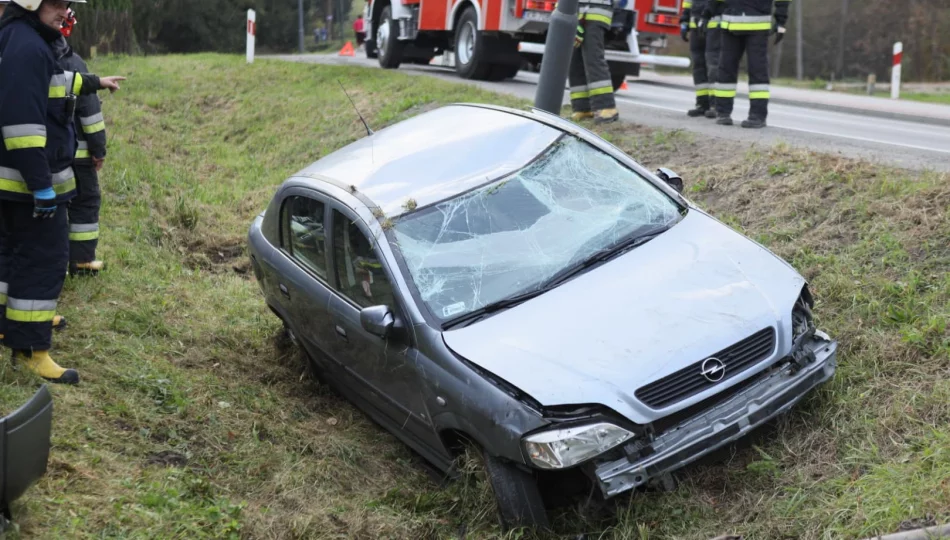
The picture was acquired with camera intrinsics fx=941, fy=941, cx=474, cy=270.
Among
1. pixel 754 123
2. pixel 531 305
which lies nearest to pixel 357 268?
pixel 531 305

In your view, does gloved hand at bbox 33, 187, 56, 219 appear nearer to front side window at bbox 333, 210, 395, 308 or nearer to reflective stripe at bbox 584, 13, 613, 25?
front side window at bbox 333, 210, 395, 308

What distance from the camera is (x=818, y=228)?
5.98m

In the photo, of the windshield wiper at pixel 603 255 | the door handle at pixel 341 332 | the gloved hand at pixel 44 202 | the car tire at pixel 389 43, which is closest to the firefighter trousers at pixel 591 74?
the windshield wiper at pixel 603 255

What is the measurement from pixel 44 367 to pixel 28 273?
1.61 feet

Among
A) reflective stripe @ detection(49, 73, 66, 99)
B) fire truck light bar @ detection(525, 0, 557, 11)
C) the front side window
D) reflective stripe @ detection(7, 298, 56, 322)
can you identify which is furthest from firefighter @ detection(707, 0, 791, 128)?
reflective stripe @ detection(7, 298, 56, 322)

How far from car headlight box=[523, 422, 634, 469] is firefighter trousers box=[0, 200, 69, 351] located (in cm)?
272

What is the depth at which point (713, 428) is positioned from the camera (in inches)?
144

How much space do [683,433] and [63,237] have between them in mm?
3254

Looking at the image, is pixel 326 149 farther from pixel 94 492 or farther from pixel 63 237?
pixel 94 492

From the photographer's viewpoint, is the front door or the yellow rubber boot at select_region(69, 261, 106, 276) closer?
the front door

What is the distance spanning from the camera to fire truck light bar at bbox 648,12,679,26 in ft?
46.2

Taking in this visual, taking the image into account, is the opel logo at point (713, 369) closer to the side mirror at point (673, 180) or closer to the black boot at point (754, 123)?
the side mirror at point (673, 180)

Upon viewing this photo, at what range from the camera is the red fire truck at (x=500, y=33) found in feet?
43.7

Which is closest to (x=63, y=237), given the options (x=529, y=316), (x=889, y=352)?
(x=529, y=316)
